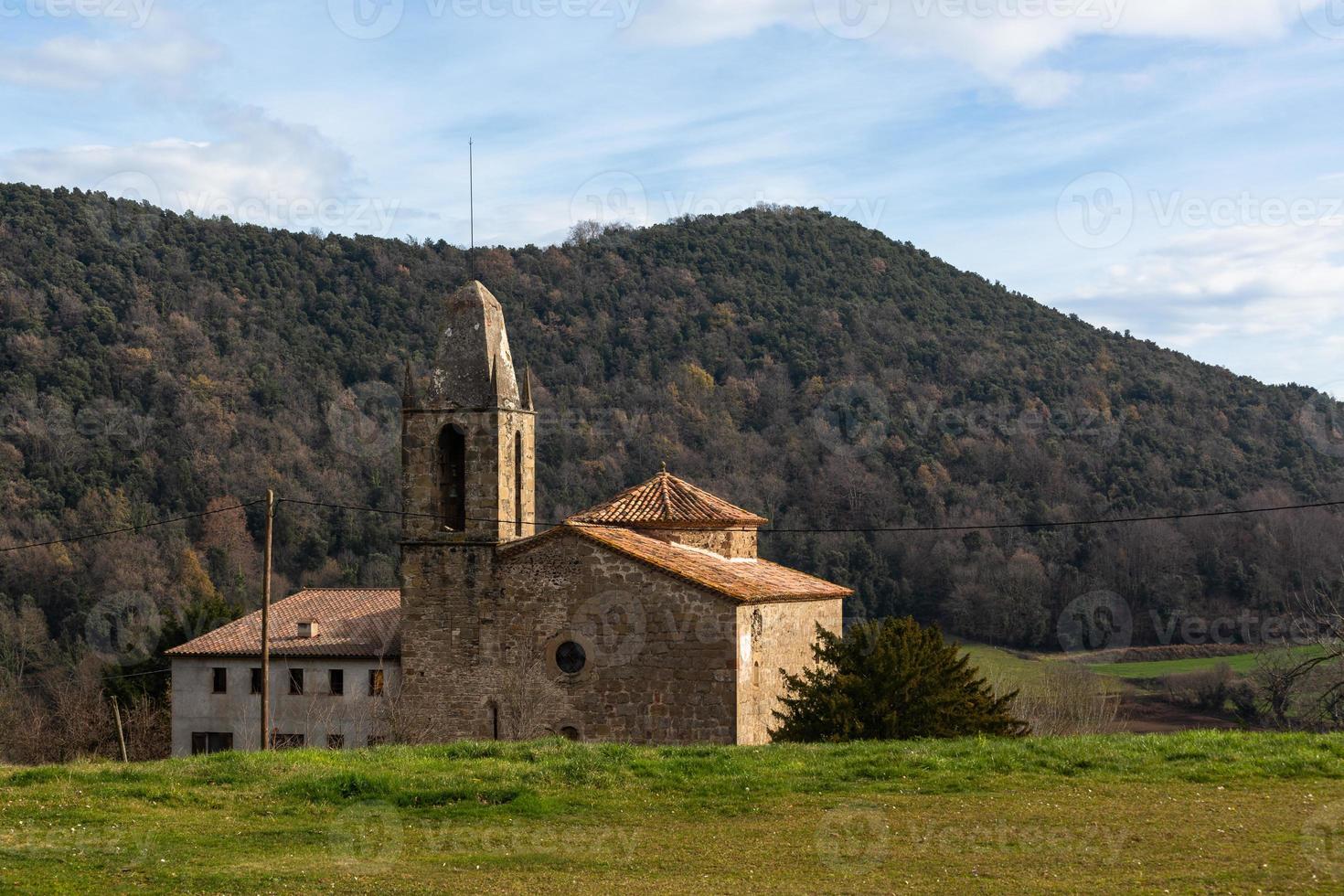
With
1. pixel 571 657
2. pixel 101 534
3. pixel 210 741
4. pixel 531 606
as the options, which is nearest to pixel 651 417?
pixel 101 534

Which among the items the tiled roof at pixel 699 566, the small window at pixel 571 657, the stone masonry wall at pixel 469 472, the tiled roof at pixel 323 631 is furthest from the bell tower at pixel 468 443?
the tiled roof at pixel 323 631

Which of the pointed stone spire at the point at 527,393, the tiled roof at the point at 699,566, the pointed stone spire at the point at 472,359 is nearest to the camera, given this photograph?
the tiled roof at the point at 699,566

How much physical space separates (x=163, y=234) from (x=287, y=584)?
29142 millimetres

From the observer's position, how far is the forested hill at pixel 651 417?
5916 cm

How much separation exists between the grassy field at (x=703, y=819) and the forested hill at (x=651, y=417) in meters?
33.1

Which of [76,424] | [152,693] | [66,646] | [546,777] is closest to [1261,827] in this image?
[546,777]

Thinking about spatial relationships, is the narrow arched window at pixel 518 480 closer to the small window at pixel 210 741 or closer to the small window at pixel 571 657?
the small window at pixel 571 657

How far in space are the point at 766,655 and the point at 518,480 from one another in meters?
4.84

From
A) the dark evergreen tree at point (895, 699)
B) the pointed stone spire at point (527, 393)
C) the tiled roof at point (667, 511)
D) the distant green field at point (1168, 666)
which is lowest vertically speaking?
the distant green field at point (1168, 666)

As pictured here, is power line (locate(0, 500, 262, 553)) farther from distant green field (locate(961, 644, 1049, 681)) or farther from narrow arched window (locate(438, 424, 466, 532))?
narrow arched window (locate(438, 424, 466, 532))

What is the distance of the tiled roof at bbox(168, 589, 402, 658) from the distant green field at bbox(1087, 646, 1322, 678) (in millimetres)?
28887

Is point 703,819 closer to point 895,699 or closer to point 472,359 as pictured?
point 895,699

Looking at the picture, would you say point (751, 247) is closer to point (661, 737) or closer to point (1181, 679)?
point (1181, 679)

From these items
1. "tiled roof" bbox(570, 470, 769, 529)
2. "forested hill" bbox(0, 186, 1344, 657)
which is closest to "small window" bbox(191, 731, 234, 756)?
"forested hill" bbox(0, 186, 1344, 657)
